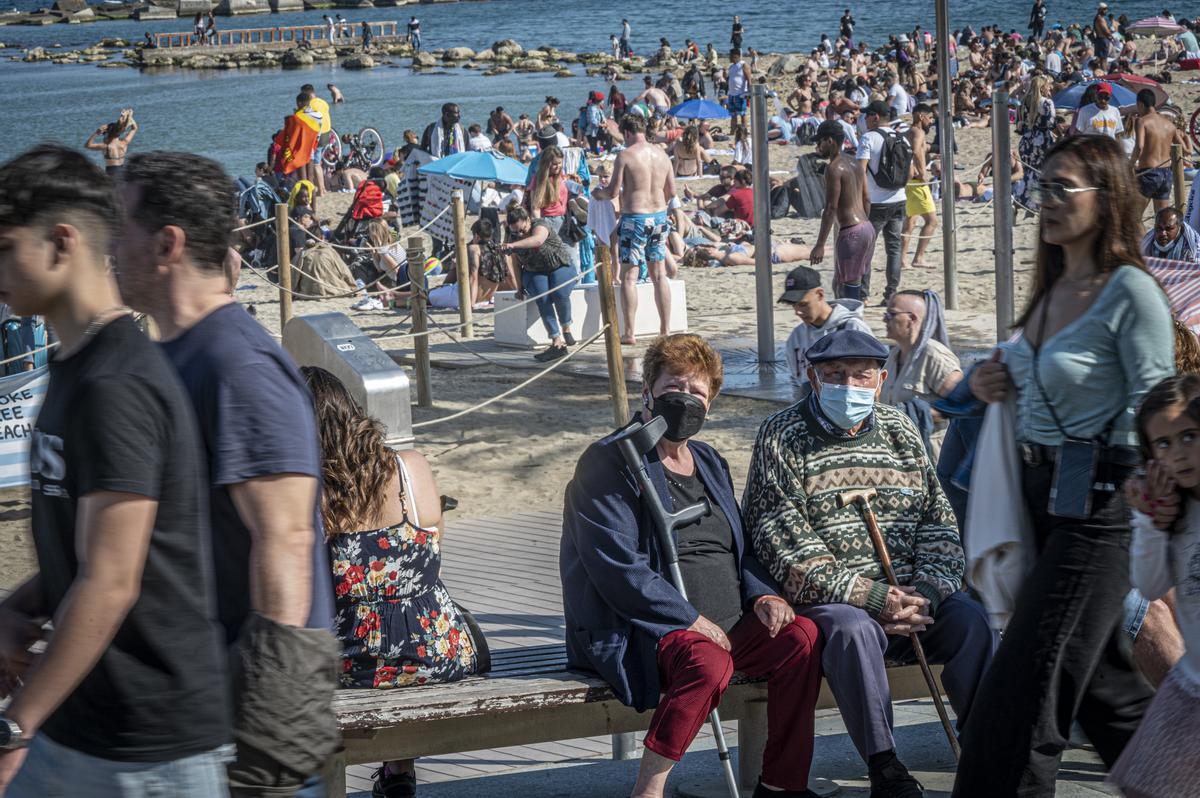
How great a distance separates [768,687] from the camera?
4.05 meters

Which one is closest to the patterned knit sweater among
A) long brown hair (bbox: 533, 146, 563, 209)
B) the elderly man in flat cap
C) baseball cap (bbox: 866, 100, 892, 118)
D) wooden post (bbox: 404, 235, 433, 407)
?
the elderly man in flat cap

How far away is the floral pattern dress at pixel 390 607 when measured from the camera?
12.7 ft

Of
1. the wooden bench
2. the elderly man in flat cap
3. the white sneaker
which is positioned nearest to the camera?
the wooden bench

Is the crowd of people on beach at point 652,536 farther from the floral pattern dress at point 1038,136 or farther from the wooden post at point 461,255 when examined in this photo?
the floral pattern dress at point 1038,136

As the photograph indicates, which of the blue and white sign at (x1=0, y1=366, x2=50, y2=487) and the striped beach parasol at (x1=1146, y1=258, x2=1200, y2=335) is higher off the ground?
the striped beach parasol at (x1=1146, y1=258, x2=1200, y2=335)

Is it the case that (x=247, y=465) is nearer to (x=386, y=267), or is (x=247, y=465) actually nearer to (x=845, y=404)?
(x=845, y=404)

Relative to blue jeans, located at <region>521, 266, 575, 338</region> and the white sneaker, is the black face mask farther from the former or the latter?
the white sneaker

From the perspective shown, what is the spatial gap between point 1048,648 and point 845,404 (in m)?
1.41

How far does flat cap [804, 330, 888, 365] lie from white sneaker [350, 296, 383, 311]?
1017 centimetres

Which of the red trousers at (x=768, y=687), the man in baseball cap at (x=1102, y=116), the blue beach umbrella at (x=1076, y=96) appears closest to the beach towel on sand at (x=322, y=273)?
the man in baseball cap at (x=1102, y=116)

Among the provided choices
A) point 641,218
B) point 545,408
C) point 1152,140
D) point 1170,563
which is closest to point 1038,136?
point 1152,140

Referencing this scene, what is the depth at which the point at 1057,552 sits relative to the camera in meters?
3.05

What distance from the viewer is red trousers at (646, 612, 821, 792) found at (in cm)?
382

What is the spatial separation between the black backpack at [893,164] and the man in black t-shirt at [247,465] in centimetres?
1042
